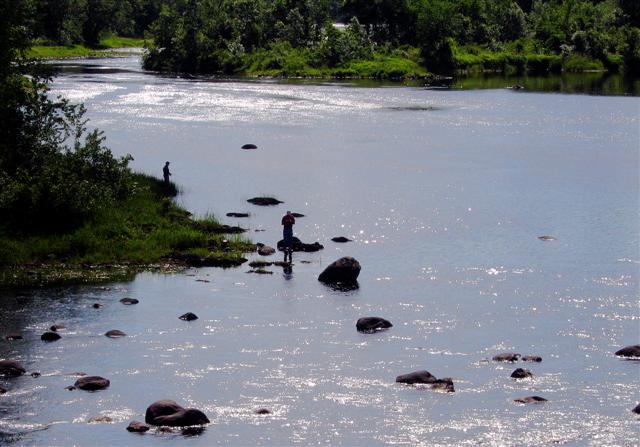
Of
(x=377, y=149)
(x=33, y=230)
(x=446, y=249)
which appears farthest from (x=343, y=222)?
(x=377, y=149)

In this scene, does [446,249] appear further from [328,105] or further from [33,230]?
[328,105]

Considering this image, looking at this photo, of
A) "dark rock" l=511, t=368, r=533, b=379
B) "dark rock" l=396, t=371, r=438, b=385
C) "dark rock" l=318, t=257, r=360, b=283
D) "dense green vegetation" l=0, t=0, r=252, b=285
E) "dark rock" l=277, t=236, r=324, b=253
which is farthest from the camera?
"dark rock" l=277, t=236, r=324, b=253

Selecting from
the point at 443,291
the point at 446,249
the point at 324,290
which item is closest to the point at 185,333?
the point at 324,290

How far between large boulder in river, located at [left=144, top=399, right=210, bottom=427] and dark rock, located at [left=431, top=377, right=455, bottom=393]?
8984mm

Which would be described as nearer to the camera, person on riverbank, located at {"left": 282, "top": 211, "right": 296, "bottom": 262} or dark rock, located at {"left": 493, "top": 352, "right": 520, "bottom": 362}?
dark rock, located at {"left": 493, "top": 352, "right": 520, "bottom": 362}

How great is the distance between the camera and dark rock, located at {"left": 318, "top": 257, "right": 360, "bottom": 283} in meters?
56.8

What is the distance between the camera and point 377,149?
10725 cm

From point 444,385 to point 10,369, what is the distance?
648 inches

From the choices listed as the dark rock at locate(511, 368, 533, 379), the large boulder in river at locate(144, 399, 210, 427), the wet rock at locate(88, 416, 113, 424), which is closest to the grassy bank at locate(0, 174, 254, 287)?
the wet rock at locate(88, 416, 113, 424)

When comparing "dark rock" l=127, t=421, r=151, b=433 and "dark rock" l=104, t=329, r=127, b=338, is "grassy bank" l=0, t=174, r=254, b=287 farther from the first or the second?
"dark rock" l=127, t=421, r=151, b=433

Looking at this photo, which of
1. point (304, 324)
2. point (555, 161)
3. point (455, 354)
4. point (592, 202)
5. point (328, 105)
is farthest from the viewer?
point (328, 105)

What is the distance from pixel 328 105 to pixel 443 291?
88.4m

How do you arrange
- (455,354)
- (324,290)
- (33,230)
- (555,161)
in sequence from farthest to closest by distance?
1. (555,161)
2. (33,230)
3. (324,290)
4. (455,354)

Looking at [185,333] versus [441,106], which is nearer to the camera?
[185,333]
